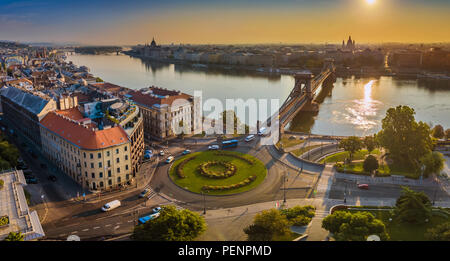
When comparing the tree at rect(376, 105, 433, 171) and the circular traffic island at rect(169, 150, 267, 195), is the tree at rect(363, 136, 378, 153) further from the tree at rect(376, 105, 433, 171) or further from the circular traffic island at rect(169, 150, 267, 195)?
the circular traffic island at rect(169, 150, 267, 195)

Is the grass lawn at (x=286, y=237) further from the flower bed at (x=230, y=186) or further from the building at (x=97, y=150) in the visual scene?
the building at (x=97, y=150)

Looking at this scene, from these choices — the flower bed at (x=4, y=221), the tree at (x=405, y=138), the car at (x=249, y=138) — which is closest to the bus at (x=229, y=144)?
the car at (x=249, y=138)

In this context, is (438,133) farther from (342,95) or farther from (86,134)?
(342,95)

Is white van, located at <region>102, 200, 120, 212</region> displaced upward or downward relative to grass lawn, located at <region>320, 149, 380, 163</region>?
downward

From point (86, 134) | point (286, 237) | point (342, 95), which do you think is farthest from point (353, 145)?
point (342, 95)

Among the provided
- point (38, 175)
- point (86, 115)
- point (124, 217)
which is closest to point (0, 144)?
point (38, 175)

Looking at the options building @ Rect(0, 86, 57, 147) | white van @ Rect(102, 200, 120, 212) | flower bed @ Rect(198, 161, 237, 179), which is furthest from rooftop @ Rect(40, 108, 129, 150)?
flower bed @ Rect(198, 161, 237, 179)
